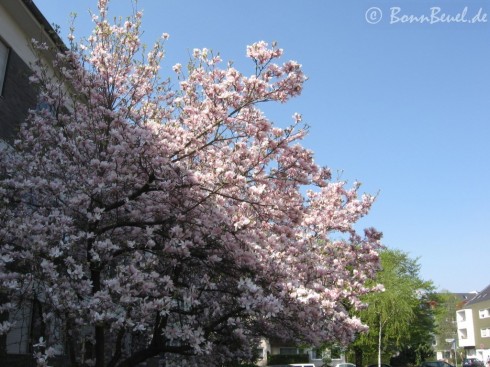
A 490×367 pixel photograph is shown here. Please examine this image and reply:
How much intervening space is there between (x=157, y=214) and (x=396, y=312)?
34.0 m

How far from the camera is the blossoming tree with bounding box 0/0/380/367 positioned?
7523 mm

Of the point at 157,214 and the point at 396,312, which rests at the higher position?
the point at 157,214

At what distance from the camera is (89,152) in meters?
9.09

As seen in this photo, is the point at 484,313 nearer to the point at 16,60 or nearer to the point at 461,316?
the point at 461,316

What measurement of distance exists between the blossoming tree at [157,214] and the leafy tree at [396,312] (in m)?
27.1

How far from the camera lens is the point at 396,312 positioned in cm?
3841

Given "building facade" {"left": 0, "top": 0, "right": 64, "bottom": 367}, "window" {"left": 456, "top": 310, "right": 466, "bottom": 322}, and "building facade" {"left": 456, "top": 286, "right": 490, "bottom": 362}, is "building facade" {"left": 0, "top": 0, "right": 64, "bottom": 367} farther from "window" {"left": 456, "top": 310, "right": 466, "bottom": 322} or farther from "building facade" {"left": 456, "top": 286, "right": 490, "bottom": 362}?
"window" {"left": 456, "top": 310, "right": 466, "bottom": 322}

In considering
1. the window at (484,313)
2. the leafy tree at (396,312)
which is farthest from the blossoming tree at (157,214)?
the window at (484,313)

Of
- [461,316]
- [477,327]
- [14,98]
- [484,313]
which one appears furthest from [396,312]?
[461,316]

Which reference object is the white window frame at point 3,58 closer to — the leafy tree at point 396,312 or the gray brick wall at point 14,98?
the gray brick wall at point 14,98

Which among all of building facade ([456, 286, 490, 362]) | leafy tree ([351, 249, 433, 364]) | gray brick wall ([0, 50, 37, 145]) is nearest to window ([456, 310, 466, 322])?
building facade ([456, 286, 490, 362])

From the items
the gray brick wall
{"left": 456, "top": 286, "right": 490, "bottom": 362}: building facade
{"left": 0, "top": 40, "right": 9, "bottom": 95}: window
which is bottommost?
{"left": 456, "top": 286, "right": 490, "bottom": 362}: building facade

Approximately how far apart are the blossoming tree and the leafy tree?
27135mm

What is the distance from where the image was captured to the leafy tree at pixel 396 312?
3841 centimetres
